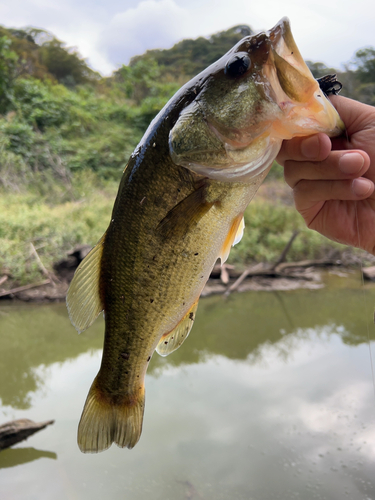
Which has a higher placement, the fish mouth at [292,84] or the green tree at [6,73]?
the green tree at [6,73]

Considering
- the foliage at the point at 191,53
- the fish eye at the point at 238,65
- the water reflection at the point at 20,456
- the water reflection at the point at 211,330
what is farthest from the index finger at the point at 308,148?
the foliage at the point at 191,53

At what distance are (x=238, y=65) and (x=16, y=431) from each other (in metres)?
3.16

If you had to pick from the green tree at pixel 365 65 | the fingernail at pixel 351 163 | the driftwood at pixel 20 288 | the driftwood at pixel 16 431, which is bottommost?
the driftwood at pixel 16 431

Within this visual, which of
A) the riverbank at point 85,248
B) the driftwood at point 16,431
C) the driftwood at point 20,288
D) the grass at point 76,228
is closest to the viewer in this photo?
the driftwood at point 16,431

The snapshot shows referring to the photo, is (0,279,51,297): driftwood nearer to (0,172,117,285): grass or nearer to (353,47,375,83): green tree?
(0,172,117,285): grass

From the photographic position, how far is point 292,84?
77 centimetres

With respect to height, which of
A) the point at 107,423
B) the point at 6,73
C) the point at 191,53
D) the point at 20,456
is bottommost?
the point at 20,456

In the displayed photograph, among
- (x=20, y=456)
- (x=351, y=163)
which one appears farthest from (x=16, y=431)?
(x=351, y=163)

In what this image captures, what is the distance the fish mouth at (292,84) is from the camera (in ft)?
2.51

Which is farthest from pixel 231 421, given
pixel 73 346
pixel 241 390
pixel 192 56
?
pixel 192 56

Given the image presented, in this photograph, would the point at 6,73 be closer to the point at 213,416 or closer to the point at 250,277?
the point at 250,277

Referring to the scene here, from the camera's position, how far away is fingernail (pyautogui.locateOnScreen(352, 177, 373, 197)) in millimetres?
1014

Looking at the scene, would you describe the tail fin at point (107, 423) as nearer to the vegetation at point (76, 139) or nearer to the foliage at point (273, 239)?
the vegetation at point (76, 139)

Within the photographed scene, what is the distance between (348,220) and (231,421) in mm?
2588
